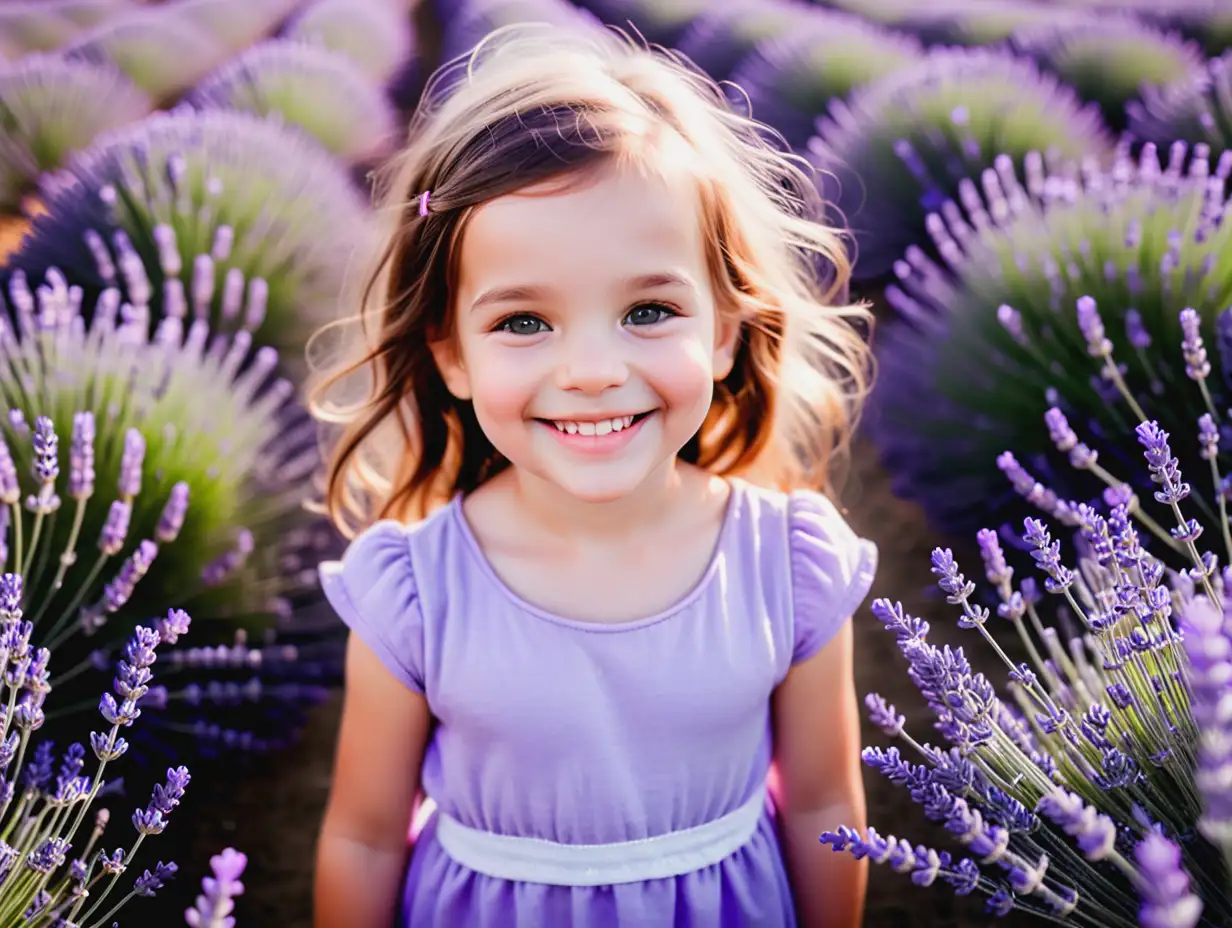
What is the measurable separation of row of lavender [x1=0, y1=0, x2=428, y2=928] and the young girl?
1.20 feet

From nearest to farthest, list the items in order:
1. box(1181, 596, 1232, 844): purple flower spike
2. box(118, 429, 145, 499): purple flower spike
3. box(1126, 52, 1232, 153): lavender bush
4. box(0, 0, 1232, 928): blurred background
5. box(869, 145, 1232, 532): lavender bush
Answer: box(1181, 596, 1232, 844): purple flower spike < box(118, 429, 145, 499): purple flower spike < box(0, 0, 1232, 928): blurred background < box(869, 145, 1232, 532): lavender bush < box(1126, 52, 1232, 153): lavender bush

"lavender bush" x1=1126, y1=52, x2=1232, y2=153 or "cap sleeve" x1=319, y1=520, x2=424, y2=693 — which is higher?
"lavender bush" x1=1126, y1=52, x2=1232, y2=153

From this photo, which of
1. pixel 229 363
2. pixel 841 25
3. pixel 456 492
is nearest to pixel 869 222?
pixel 841 25

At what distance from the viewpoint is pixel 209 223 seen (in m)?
3.36

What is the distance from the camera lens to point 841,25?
5.99 metres

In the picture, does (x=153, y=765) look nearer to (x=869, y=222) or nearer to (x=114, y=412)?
(x=114, y=412)

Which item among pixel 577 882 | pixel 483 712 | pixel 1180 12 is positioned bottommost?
pixel 577 882

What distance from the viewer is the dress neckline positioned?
61.1 inches

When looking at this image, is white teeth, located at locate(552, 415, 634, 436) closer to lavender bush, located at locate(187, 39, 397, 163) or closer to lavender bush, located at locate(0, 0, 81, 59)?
lavender bush, located at locate(187, 39, 397, 163)

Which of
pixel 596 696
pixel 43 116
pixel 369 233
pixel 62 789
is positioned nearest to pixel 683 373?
pixel 596 696

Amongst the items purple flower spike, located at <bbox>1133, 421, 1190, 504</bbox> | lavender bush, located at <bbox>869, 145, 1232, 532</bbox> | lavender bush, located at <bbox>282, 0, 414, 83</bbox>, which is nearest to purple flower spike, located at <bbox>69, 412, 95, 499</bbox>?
purple flower spike, located at <bbox>1133, 421, 1190, 504</bbox>

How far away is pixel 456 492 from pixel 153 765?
88cm

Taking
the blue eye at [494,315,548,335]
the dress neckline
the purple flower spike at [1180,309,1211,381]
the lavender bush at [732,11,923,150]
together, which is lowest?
the dress neckline

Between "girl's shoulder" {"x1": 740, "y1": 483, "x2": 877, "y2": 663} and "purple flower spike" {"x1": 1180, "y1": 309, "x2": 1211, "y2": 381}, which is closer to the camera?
"purple flower spike" {"x1": 1180, "y1": 309, "x2": 1211, "y2": 381}
